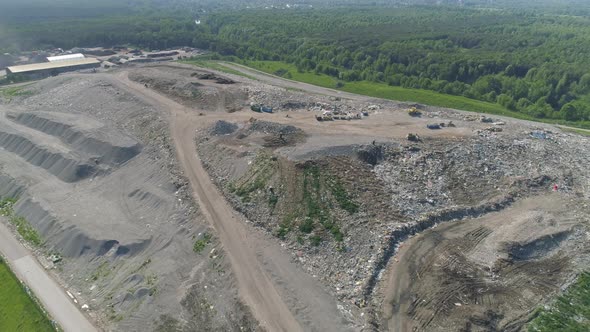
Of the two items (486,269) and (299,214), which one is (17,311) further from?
(486,269)

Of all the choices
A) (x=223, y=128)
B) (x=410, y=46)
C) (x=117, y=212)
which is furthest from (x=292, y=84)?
(x=117, y=212)

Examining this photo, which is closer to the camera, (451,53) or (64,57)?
(64,57)

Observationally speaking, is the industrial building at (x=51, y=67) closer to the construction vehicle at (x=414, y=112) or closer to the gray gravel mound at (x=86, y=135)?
the gray gravel mound at (x=86, y=135)

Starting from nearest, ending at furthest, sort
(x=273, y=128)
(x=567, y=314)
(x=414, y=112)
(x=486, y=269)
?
(x=567, y=314)
(x=486, y=269)
(x=273, y=128)
(x=414, y=112)

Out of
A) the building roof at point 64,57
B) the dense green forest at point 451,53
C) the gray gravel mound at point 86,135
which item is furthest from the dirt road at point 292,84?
the building roof at point 64,57

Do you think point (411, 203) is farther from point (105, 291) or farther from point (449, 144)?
point (105, 291)
